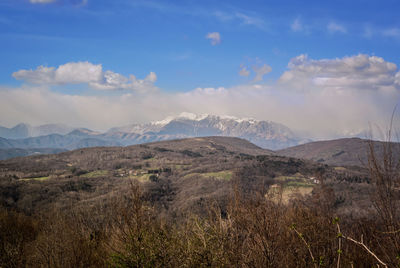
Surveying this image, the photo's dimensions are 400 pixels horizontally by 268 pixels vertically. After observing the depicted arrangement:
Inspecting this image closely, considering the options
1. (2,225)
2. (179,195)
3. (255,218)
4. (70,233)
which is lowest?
(179,195)

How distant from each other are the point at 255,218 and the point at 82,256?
954cm

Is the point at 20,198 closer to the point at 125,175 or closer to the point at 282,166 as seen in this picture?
the point at 125,175

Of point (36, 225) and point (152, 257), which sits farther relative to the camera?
point (36, 225)

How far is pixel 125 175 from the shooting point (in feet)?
580

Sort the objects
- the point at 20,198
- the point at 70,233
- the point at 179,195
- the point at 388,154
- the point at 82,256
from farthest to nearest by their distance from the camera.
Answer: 1. the point at 179,195
2. the point at 20,198
3. the point at 70,233
4. the point at 82,256
5. the point at 388,154

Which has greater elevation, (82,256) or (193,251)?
(193,251)

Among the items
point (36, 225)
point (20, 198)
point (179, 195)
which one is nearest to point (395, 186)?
point (36, 225)

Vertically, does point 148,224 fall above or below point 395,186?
below

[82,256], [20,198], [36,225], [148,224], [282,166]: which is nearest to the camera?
[148,224]

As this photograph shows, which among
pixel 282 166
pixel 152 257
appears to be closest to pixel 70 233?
pixel 152 257

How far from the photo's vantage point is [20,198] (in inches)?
3939

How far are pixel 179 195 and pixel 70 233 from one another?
125m

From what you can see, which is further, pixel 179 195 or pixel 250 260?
pixel 179 195

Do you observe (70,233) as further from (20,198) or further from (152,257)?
(20,198)
